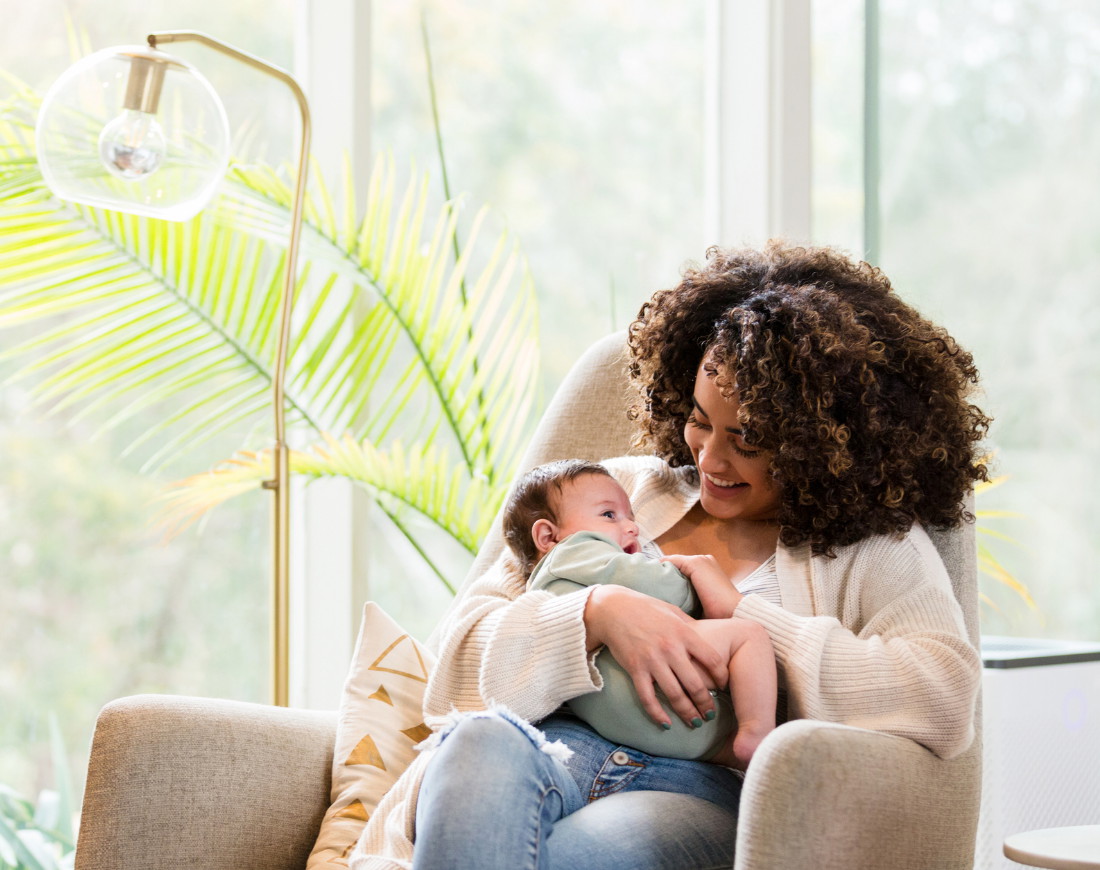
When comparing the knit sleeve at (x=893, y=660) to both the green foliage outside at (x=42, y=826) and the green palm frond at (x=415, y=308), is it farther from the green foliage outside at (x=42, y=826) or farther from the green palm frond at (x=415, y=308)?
the green foliage outside at (x=42, y=826)

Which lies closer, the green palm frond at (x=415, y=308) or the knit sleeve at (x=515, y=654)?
the knit sleeve at (x=515, y=654)

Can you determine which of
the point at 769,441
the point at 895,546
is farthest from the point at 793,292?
the point at 895,546

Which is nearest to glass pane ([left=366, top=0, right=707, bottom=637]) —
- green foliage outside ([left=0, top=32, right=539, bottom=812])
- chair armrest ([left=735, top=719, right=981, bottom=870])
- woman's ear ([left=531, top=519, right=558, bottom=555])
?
green foliage outside ([left=0, top=32, right=539, bottom=812])

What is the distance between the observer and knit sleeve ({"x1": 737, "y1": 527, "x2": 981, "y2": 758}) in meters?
1.25

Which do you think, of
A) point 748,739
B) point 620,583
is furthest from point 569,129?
point 748,739

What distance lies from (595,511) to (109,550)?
142cm

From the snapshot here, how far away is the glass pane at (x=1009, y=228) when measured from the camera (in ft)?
9.59

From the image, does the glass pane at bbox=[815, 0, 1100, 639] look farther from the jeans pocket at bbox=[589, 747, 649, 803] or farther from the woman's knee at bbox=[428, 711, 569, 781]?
the woman's knee at bbox=[428, 711, 569, 781]

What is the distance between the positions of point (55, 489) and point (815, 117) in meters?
1.92

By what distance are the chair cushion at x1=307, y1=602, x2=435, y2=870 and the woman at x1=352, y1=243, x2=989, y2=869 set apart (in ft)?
0.23

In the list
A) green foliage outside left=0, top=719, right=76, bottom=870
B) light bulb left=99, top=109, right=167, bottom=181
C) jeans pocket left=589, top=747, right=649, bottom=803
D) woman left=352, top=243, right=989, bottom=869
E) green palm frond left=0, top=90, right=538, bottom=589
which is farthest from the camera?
green foliage outside left=0, top=719, right=76, bottom=870

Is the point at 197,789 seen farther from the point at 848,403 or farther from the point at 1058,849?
the point at 1058,849

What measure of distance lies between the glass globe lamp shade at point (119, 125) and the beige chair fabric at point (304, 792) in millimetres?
715

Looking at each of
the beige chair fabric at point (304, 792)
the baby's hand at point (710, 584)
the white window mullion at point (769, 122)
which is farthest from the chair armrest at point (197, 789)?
the white window mullion at point (769, 122)
